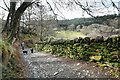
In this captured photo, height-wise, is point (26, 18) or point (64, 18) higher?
point (26, 18)

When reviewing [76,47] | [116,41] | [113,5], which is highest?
[113,5]

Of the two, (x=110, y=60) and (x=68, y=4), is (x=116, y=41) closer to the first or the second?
(x=110, y=60)

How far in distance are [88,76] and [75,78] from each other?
1.39ft

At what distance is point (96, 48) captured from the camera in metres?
4.13

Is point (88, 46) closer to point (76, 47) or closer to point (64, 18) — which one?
point (76, 47)

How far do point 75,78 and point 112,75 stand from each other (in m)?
1.13

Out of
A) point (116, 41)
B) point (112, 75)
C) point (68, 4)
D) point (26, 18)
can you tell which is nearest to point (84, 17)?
point (68, 4)

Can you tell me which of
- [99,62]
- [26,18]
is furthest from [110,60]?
[26,18]

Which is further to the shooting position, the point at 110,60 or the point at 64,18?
the point at 64,18

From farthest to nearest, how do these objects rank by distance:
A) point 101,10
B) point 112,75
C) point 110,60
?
1. point 110,60
2. point 101,10
3. point 112,75

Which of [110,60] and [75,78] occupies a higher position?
[110,60]

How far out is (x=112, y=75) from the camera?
285 centimetres

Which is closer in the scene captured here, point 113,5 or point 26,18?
point 113,5

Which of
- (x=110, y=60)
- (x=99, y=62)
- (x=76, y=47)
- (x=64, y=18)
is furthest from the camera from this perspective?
(x=76, y=47)
